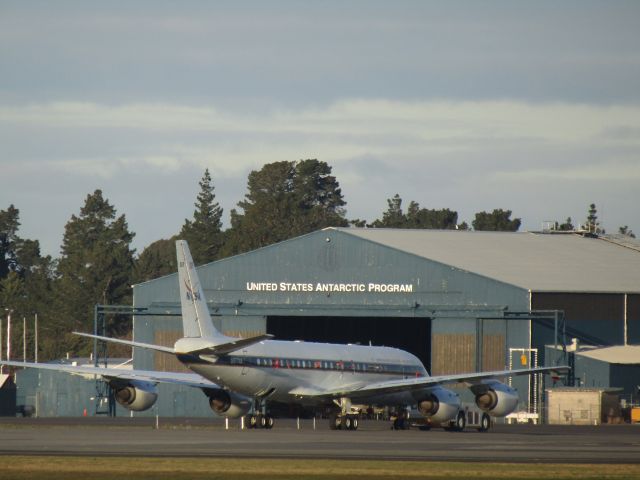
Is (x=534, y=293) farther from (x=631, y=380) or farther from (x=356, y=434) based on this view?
(x=356, y=434)

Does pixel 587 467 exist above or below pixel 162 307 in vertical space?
below

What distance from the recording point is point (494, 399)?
2464 inches

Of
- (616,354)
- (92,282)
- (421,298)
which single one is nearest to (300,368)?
(421,298)

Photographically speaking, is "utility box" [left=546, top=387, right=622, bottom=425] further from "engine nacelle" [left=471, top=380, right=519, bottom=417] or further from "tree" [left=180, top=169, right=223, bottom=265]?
"tree" [left=180, top=169, right=223, bottom=265]

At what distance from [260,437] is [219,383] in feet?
→ 27.0

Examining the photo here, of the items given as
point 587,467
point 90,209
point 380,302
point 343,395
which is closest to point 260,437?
point 343,395

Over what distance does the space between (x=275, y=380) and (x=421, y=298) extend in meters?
27.3

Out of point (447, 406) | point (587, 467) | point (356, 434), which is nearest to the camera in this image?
point (587, 467)

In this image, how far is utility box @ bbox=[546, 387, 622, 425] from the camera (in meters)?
76.4

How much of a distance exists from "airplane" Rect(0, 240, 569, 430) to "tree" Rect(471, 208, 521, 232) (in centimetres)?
12501

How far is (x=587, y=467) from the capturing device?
3806 cm

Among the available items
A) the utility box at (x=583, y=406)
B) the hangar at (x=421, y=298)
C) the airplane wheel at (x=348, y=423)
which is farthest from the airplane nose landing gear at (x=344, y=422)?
the hangar at (x=421, y=298)

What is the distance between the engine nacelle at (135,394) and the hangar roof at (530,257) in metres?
30.2

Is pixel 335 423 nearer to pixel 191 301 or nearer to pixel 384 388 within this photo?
pixel 384 388
